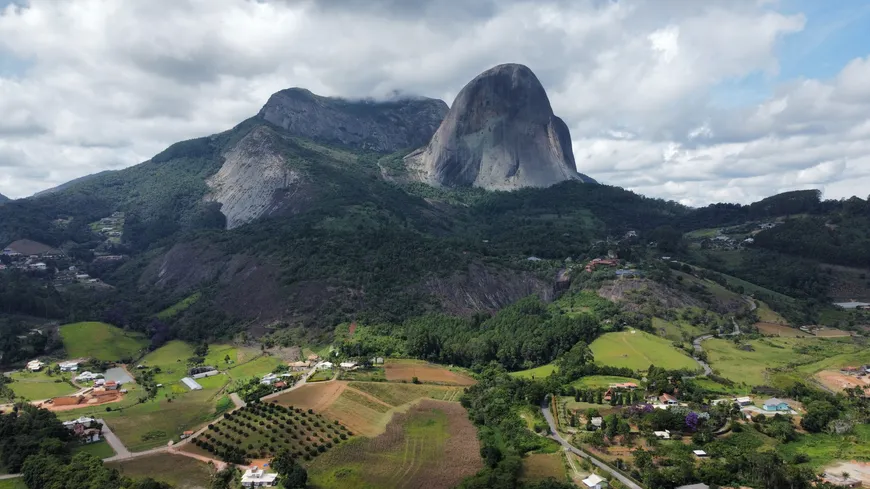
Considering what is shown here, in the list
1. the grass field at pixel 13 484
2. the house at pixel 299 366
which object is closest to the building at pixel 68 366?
the house at pixel 299 366

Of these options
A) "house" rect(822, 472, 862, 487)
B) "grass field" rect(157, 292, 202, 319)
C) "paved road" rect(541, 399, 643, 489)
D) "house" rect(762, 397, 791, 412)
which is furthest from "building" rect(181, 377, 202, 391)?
"house" rect(822, 472, 862, 487)

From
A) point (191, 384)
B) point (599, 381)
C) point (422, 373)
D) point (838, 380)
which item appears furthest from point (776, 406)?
point (191, 384)

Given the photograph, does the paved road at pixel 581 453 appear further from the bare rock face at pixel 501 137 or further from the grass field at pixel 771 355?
the bare rock face at pixel 501 137

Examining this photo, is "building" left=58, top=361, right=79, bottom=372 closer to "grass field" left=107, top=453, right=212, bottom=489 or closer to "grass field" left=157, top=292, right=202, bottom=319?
"grass field" left=157, top=292, right=202, bottom=319

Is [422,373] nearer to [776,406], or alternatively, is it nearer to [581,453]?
[581,453]

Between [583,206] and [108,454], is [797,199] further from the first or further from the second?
[108,454]

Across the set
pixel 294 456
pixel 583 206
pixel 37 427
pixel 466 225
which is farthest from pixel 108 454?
pixel 583 206
